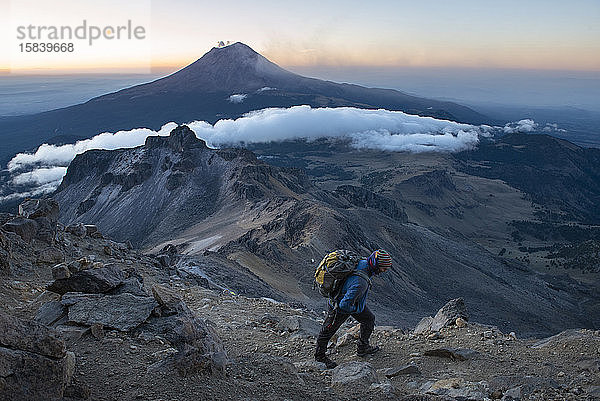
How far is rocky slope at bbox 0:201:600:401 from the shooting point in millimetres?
5168

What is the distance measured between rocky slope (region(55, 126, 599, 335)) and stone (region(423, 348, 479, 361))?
17.7 meters

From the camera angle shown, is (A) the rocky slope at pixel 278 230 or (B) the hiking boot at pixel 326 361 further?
(A) the rocky slope at pixel 278 230

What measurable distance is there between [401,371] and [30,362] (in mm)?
5353

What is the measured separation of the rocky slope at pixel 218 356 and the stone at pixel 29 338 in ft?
0.03

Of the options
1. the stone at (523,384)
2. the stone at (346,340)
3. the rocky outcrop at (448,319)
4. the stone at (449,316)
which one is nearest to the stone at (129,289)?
the stone at (346,340)

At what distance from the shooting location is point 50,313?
769cm

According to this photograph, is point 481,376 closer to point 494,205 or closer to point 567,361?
point 567,361

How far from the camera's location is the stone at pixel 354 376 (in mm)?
6805

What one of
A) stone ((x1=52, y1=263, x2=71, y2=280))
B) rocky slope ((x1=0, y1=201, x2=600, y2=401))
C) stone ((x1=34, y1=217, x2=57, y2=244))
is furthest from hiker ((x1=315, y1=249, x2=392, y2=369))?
stone ((x1=34, y1=217, x2=57, y2=244))

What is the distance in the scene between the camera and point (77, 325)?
7.30m

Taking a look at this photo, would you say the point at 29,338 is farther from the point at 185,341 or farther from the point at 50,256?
the point at 50,256

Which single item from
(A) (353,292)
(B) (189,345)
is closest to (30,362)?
(B) (189,345)

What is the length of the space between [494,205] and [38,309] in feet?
514

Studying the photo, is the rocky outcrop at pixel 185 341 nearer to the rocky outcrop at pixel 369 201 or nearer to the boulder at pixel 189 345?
the boulder at pixel 189 345
